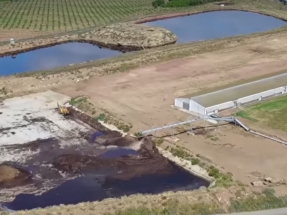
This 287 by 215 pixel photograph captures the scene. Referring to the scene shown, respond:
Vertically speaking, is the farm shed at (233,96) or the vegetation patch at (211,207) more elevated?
the vegetation patch at (211,207)

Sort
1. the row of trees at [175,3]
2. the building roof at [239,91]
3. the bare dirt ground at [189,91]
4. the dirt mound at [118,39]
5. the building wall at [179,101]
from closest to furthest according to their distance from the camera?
the bare dirt ground at [189,91] < the building roof at [239,91] < the building wall at [179,101] < the dirt mound at [118,39] < the row of trees at [175,3]

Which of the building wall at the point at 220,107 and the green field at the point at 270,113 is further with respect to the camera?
the building wall at the point at 220,107

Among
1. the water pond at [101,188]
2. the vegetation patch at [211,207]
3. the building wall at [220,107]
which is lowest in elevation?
the water pond at [101,188]

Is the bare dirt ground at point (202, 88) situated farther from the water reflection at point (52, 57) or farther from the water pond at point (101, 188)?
the water reflection at point (52, 57)

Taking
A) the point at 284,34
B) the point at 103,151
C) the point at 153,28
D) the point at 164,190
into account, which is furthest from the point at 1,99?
the point at 284,34

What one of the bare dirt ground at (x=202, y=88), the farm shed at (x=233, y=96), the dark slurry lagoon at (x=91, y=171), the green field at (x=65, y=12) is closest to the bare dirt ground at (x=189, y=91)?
the bare dirt ground at (x=202, y=88)

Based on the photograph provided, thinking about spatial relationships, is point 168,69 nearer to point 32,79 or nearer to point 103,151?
point 32,79

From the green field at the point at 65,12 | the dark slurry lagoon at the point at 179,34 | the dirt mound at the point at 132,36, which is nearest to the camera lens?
the dark slurry lagoon at the point at 179,34

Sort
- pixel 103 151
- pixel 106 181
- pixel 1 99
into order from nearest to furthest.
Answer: pixel 106 181
pixel 103 151
pixel 1 99
